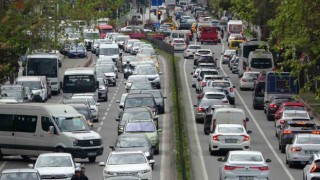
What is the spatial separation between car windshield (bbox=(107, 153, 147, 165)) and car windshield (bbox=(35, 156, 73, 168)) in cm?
118

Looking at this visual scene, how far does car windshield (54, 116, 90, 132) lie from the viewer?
4444 cm

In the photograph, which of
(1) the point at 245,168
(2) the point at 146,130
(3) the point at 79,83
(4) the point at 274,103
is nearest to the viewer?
(1) the point at 245,168

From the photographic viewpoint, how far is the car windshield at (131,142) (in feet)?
137

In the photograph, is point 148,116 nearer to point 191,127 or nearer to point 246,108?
point 191,127

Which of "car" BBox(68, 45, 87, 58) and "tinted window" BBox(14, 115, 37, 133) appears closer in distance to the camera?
"tinted window" BBox(14, 115, 37, 133)

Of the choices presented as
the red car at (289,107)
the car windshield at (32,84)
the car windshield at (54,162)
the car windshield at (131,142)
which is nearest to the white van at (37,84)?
the car windshield at (32,84)

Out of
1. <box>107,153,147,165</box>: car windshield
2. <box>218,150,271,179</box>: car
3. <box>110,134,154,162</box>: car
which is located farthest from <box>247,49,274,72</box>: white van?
<box>218,150,271,179</box>: car

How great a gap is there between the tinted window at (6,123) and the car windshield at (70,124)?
5.82 feet

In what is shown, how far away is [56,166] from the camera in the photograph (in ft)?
120

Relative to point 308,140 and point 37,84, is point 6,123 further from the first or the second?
point 37,84

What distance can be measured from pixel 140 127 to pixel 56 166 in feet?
33.3

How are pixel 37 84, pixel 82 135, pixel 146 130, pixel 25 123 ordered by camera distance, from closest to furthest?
pixel 82 135 < pixel 25 123 < pixel 146 130 < pixel 37 84

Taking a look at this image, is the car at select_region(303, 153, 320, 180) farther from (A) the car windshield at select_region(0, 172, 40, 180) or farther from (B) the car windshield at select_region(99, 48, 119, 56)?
(B) the car windshield at select_region(99, 48, 119, 56)

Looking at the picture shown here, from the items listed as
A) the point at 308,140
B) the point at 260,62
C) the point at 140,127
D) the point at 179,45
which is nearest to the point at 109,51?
the point at 179,45
